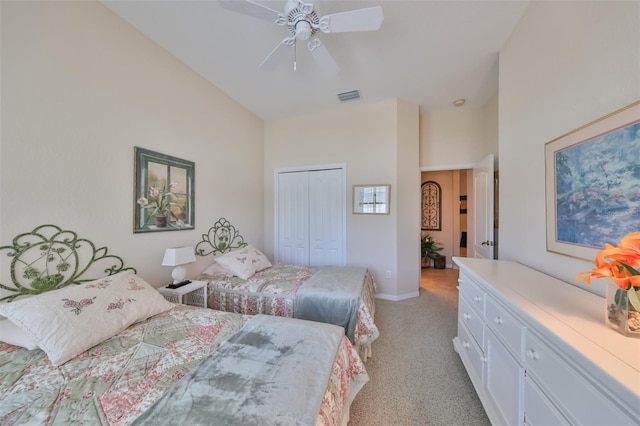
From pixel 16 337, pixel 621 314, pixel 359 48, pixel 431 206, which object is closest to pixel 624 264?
pixel 621 314

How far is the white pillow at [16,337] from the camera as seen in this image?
1171 millimetres

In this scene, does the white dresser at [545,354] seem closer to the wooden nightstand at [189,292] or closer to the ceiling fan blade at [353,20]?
the ceiling fan blade at [353,20]

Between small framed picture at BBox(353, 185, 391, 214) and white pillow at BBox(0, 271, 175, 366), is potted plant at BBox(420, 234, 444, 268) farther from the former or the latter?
white pillow at BBox(0, 271, 175, 366)

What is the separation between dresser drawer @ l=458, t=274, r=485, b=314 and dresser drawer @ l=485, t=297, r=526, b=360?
92 millimetres

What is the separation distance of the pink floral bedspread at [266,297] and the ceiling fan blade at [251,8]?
2.21 m

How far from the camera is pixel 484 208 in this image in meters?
2.83

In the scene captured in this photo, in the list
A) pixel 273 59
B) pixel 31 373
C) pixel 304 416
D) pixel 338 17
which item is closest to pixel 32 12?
pixel 273 59

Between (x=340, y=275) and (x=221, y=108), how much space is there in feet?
8.97

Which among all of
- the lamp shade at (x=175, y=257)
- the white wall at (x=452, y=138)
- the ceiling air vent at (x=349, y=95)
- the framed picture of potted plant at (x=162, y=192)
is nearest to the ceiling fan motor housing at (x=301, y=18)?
the ceiling air vent at (x=349, y=95)

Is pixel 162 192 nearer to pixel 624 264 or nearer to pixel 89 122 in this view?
pixel 89 122

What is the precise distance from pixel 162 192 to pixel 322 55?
2.03 meters

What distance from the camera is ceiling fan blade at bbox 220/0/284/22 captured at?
56.7 inches

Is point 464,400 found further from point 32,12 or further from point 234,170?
point 32,12

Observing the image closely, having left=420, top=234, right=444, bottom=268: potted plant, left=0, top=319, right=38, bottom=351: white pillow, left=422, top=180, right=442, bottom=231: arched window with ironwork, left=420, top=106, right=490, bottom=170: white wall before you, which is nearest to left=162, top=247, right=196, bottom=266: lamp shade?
left=0, top=319, right=38, bottom=351: white pillow
